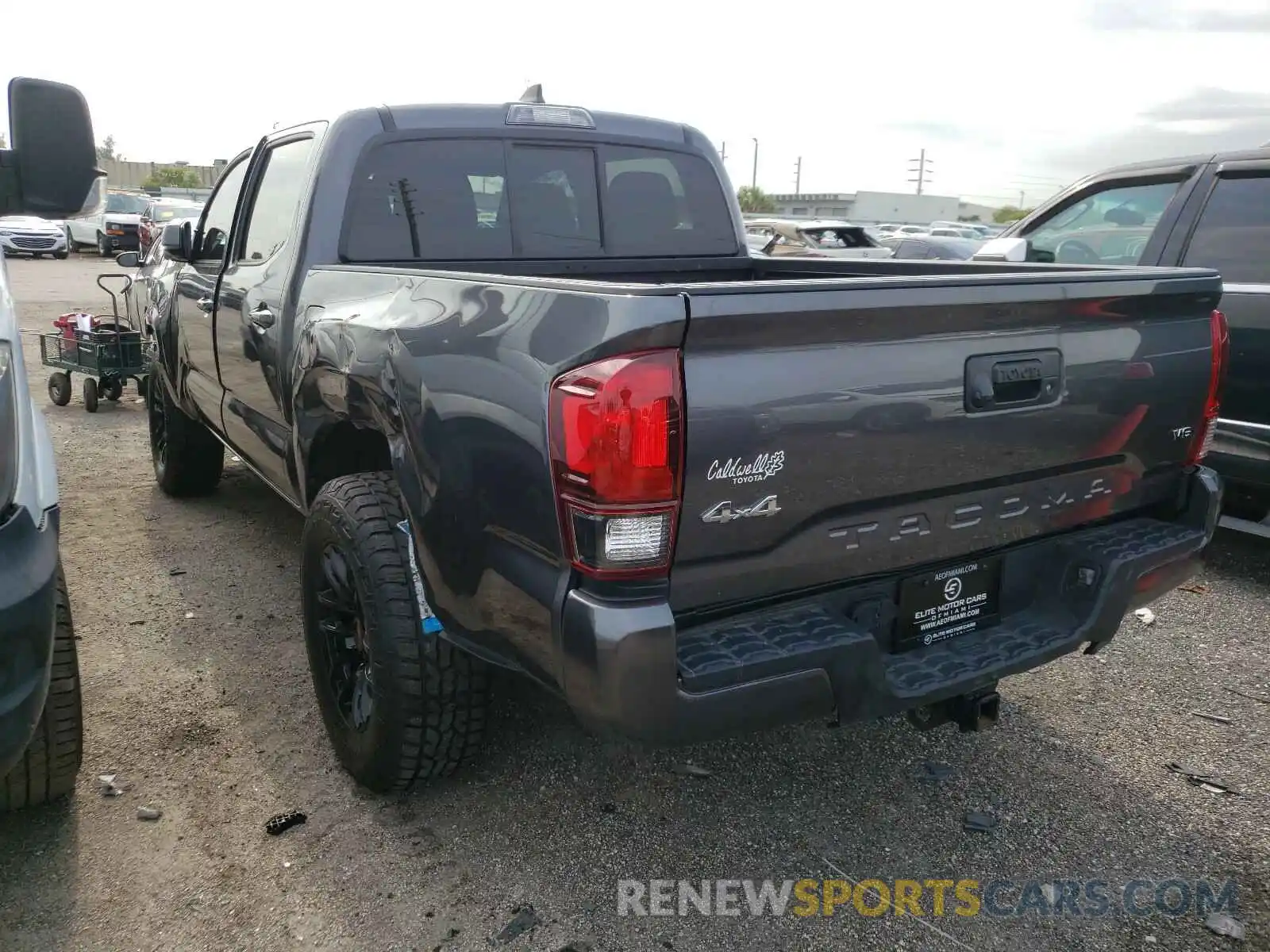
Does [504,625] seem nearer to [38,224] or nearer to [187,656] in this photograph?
[187,656]

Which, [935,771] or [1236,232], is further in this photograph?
[1236,232]

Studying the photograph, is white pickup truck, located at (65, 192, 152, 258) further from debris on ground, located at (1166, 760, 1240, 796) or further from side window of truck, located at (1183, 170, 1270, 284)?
debris on ground, located at (1166, 760, 1240, 796)

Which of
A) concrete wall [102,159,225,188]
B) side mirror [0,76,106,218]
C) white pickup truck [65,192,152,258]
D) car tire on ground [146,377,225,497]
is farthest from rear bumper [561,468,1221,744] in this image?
concrete wall [102,159,225,188]

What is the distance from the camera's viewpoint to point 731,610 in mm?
2168

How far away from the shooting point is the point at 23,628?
198cm

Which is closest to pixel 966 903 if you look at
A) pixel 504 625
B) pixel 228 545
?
pixel 504 625

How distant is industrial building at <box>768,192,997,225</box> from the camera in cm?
7656

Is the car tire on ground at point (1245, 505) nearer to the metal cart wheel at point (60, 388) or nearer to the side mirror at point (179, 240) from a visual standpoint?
the side mirror at point (179, 240)

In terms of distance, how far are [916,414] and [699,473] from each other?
58 cm

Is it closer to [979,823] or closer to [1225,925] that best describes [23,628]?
[979,823]

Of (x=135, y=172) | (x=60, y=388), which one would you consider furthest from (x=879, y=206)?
(x=60, y=388)

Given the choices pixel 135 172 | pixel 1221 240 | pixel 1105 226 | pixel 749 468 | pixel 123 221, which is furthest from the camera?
pixel 135 172

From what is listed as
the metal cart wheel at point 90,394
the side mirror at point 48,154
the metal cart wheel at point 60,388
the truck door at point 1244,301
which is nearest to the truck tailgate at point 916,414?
the side mirror at point 48,154

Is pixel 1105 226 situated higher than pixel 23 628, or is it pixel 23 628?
pixel 1105 226
